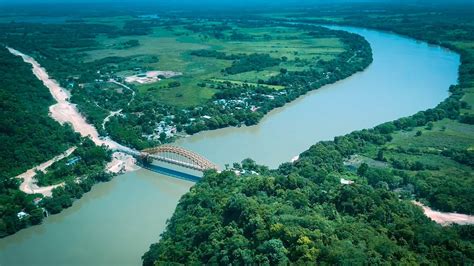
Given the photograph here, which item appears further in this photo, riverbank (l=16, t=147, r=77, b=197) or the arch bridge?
the arch bridge

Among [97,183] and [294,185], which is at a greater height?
[294,185]

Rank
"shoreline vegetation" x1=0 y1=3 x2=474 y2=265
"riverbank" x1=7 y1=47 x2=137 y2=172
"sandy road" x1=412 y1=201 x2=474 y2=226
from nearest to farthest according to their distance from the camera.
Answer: "shoreline vegetation" x1=0 y1=3 x2=474 y2=265 < "sandy road" x1=412 y1=201 x2=474 y2=226 < "riverbank" x1=7 y1=47 x2=137 y2=172

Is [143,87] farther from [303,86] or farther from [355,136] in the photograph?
[355,136]

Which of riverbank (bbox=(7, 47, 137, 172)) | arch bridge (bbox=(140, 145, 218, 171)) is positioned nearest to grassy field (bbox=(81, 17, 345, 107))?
riverbank (bbox=(7, 47, 137, 172))

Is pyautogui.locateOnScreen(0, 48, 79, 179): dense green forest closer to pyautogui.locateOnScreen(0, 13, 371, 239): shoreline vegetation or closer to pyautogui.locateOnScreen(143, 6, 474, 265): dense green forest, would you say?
pyautogui.locateOnScreen(0, 13, 371, 239): shoreline vegetation

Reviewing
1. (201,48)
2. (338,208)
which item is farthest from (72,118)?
(201,48)

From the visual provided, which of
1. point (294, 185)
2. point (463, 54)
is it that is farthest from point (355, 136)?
point (463, 54)

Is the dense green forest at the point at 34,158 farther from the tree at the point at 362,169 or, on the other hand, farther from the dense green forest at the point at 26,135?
the tree at the point at 362,169
